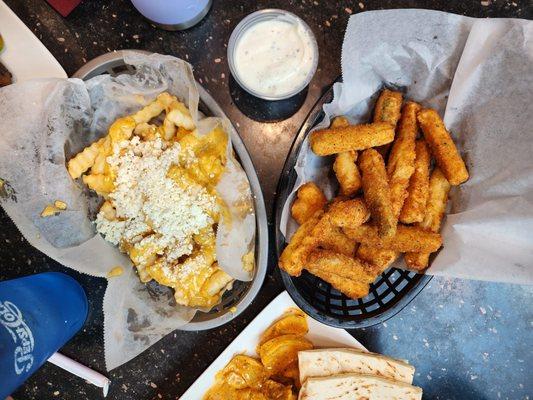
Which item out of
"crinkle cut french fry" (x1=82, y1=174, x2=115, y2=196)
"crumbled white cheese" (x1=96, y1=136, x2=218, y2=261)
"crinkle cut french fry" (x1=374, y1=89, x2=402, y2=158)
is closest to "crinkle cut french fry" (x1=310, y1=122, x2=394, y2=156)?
"crinkle cut french fry" (x1=374, y1=89, x2=402, y2=158)

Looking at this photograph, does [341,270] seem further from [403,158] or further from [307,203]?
[403,158]

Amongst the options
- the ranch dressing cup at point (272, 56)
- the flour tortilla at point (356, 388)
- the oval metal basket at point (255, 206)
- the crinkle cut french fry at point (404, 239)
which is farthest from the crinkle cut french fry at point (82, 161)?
the flour tortilla at point (356, 388)

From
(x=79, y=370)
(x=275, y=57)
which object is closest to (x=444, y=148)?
(x=275, y=57)

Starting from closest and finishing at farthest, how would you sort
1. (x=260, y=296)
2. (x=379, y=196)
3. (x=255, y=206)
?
(x=379, y=196) < (x=255, y=206) < (x=260, y=296)

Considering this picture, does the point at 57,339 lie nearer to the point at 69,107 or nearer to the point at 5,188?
the point at 5,188

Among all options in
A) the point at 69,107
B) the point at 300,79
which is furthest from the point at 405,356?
the point at 69,107

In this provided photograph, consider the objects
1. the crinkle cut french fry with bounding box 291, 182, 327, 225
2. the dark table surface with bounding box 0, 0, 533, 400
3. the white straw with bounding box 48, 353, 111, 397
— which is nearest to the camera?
the crinkle cut french fry with bounding box 291, 182, 327, 225

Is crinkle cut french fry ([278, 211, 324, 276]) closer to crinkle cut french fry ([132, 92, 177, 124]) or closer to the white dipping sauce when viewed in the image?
the white dipping sauce
